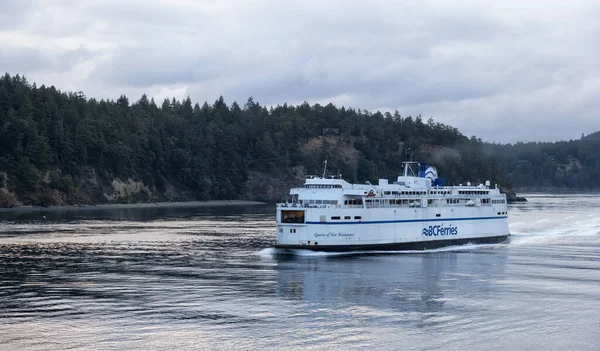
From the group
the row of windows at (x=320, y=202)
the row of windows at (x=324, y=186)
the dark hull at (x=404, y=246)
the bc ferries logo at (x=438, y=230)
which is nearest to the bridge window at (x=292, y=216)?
the row of windows at (x=320, y=202)

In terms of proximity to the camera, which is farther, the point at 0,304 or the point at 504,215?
the point at 504,215

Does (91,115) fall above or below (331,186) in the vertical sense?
above

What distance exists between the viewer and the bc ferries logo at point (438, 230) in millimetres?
82206

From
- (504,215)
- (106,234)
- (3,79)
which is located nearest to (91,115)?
(3,79)

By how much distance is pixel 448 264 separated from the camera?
70625 mm

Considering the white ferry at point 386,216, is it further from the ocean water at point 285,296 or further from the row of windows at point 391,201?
the ocean water at point 285,296

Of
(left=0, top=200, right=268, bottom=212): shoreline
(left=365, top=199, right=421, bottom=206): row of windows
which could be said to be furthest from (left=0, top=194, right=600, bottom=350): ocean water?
(left=0, top=200, right=268, bottom=212): shoreline

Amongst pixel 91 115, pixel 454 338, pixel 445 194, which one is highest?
pixel 91 115

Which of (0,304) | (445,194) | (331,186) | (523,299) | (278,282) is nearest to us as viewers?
(0,304)

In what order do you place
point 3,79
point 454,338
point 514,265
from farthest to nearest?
1. point 3,79
2. point 514,265
3. point 454,338

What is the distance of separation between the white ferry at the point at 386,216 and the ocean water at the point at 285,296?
5.04 feet

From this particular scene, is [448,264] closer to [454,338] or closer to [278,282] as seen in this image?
[278,282]

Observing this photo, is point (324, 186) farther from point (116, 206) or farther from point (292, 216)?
point (116, 206)

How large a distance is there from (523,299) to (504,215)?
147ft
